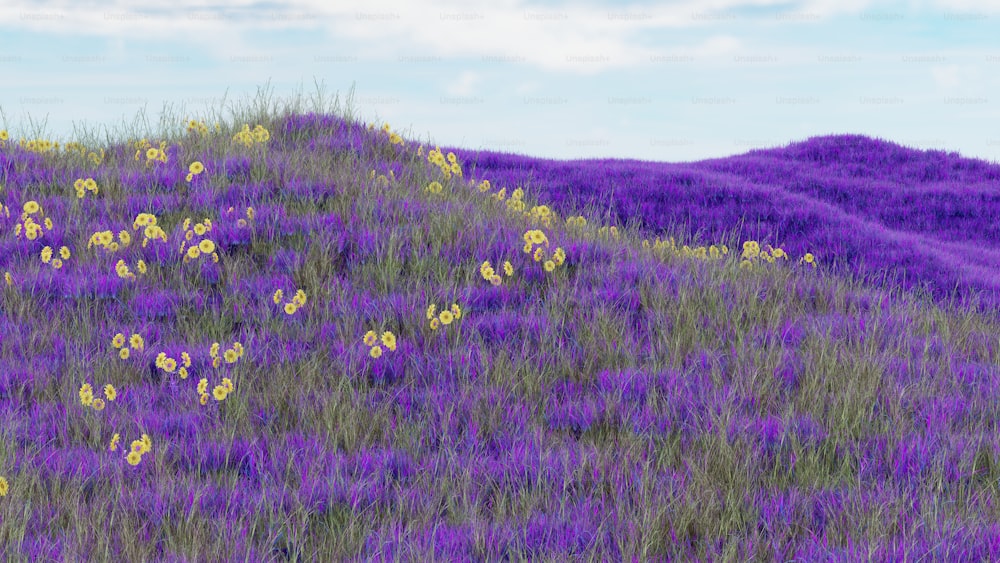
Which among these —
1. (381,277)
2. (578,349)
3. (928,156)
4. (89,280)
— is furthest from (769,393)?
(928,156)

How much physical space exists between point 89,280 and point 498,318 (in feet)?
9.30

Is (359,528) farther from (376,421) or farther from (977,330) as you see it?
(977,330)

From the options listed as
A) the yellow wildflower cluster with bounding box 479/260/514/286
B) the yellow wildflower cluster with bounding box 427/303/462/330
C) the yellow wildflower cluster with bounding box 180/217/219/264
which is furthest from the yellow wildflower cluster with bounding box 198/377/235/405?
the yellow wildflower cluster with bounding box 479/260/514/286

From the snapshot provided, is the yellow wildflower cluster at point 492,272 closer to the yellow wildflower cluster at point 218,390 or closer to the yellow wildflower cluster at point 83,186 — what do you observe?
the yellow wildflower cluster at point 218,390

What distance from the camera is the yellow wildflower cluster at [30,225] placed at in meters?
6.13

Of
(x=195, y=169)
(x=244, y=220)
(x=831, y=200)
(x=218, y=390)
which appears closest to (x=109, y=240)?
(x=244, y=220)

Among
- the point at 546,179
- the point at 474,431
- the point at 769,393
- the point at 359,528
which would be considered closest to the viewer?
the point at 359,528

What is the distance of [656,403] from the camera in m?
4.11

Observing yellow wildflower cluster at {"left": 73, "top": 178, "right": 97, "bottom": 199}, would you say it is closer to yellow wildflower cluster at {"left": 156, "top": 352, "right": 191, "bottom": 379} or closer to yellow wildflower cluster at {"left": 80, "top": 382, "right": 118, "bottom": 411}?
yellow wildflower cluster at {"left": 156, "top": 352, "right": 191, "bottom": 379}

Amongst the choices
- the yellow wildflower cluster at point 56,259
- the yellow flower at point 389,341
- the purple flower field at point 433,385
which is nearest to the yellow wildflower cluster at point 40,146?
the purple flower field at point 433,385

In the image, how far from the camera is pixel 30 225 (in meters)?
6.24

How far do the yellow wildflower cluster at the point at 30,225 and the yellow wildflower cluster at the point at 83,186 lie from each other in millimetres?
382

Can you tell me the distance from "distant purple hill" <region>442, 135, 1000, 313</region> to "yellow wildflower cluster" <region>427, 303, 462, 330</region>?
13.5ft

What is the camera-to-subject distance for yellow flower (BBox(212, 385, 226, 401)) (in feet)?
13.2
